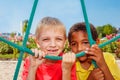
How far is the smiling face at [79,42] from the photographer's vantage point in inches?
67.4

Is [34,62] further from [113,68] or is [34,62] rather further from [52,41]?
[113,68]

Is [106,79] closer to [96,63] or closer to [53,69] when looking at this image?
[96,63]

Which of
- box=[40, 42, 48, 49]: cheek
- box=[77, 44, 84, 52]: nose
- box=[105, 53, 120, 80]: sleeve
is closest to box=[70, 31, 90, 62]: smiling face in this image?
box=[77, 44, 84, 52]: nose

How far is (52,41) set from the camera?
149 cm

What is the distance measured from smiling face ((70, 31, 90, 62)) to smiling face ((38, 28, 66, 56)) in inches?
7.2

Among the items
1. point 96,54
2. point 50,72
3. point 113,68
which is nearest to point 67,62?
point 96,54

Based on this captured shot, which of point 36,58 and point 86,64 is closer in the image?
point 36,58

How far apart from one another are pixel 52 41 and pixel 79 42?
278 millimetres

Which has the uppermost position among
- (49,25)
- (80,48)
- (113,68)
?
(49,25)

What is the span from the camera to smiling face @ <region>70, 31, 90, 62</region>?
5.62ft

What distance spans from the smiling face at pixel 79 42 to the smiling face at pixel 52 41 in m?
0.18

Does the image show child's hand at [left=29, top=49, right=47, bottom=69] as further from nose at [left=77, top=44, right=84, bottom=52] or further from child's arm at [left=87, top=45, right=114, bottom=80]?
nose at [left=77, top=44, right=84, bottom=52]

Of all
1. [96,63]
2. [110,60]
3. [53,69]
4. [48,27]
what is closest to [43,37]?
[48,27]

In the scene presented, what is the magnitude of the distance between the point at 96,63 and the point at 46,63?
0.89 feet
